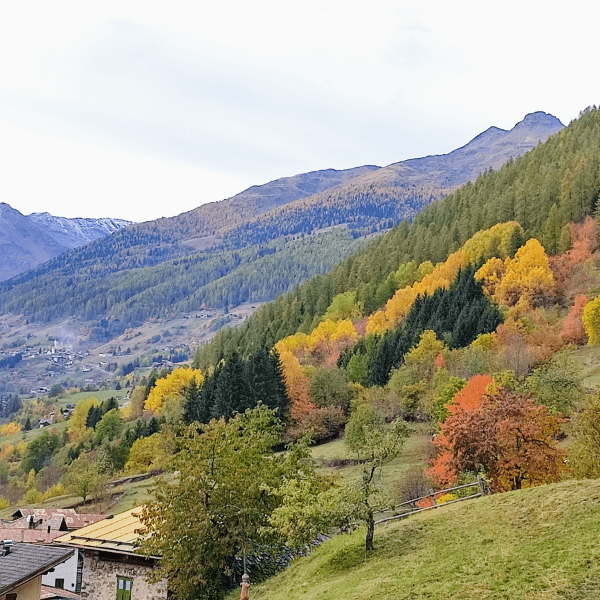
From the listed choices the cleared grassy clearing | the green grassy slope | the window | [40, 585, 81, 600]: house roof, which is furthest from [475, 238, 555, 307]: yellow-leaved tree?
the window

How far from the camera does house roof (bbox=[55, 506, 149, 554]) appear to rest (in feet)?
132

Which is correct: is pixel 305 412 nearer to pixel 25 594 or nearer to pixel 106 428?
pixel 106 428

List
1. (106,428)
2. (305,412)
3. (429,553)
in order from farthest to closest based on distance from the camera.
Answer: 1. (106,428)
2. (305,412)
3. (429,553)

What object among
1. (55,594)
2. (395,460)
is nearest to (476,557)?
(55,594)

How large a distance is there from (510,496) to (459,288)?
99.6m

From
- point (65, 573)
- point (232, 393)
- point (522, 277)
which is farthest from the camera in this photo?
point (522, 277)

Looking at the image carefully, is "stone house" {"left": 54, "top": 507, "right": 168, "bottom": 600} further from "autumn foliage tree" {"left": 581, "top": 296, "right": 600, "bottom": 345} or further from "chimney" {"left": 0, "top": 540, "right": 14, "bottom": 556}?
"autumn foliage tree" {"left": 581, "top": 296, "right": 600, "bottom": 345}

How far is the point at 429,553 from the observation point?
26938 mm

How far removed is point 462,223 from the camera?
6698 inches

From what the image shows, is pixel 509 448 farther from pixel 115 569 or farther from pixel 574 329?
pixel 574 329

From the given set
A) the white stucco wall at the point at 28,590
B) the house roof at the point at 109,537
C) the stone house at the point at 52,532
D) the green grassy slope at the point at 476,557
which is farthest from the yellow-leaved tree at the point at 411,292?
the white stucco wall at the point at 28,590

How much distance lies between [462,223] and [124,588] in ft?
483

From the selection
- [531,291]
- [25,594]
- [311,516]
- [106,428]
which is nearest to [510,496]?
[311,516]

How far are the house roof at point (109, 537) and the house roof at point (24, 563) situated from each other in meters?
16.2
